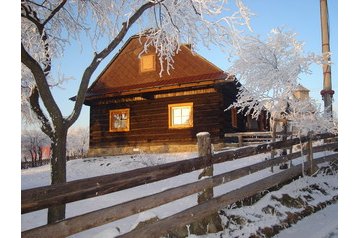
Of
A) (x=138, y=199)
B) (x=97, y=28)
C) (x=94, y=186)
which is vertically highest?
(x=97, y=28)

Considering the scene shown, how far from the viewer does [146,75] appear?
1341 cm

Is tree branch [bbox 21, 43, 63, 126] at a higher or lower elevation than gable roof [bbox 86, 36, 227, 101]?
lower

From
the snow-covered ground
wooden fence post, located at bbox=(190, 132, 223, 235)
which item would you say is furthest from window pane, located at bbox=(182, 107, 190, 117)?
wooden fence post, located at bbox=(190, 132, 223, 235)

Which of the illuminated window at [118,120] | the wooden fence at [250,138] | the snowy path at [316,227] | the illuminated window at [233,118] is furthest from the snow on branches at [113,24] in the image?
the illuminated window at [118,120]

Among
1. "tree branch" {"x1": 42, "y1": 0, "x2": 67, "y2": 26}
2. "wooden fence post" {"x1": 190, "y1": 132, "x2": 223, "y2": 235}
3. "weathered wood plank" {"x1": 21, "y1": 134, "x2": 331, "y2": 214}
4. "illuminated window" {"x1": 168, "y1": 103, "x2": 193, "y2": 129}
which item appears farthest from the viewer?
"illuminated window" {"x1": 168, "y1": 103, "x2": 193, "y2": 129}

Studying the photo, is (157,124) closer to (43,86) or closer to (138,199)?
(43,86)

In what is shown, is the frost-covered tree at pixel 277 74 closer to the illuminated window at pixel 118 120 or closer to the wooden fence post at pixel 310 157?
the wooden fence post at pixel 310 157

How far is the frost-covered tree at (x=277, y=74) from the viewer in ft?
21.8

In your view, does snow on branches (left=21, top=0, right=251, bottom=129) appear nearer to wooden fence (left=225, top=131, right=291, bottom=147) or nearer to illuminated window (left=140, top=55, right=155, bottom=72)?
wooden fence (left=225, top=131, right=291, bottom=147)

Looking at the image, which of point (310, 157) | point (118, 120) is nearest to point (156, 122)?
point (118, 120)

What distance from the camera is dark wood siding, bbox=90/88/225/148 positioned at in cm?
1237

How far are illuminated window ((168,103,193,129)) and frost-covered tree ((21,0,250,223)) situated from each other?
7.52m

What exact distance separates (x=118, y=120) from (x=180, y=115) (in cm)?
283
